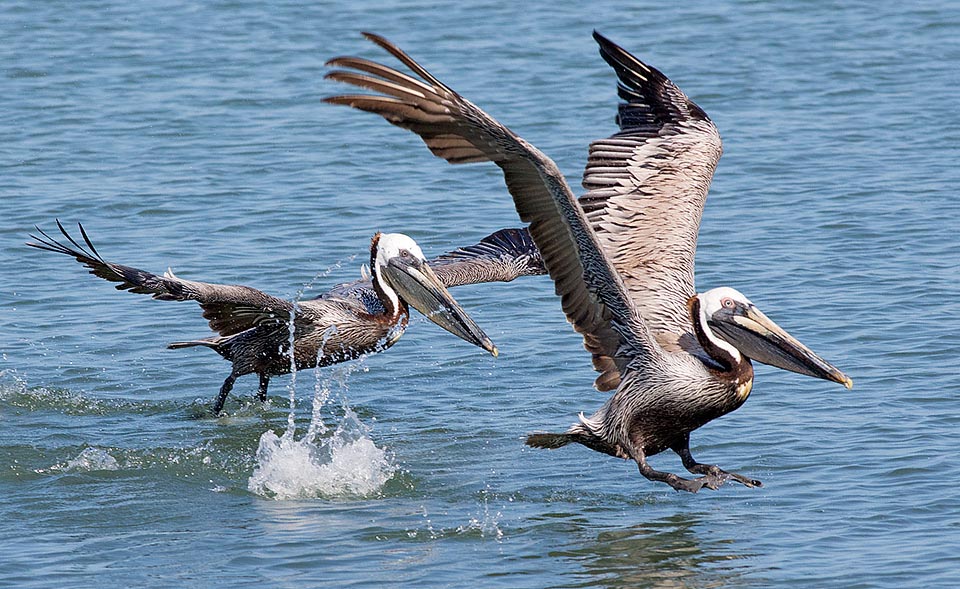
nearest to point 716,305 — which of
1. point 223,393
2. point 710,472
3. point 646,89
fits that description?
point 710,472

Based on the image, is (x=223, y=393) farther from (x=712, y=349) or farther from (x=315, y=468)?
(x=712, y=349)

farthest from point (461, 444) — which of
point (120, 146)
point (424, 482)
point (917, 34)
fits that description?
point (917, 34)

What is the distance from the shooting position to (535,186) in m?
6.80

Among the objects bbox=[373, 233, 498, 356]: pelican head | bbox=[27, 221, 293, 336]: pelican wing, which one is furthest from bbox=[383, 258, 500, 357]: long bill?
bbox=[27, 221, 293, 336]: pelican wing

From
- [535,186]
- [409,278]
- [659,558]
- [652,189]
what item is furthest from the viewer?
[409,278]

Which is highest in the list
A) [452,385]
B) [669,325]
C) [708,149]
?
[708,149]

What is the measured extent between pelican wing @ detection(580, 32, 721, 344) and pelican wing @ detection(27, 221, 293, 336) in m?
1.90

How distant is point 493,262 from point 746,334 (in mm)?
2647

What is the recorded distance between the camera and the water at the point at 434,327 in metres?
7.19

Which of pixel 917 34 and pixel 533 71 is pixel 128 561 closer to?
pixel 533 71

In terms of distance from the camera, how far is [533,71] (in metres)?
17.2

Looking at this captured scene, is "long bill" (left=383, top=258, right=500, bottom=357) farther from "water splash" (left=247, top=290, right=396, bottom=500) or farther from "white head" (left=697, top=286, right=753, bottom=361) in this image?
"white head" (left=697, top=286, right=753, bottom=361)

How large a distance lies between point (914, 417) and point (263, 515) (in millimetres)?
3558

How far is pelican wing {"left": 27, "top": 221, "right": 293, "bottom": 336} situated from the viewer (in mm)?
8125
